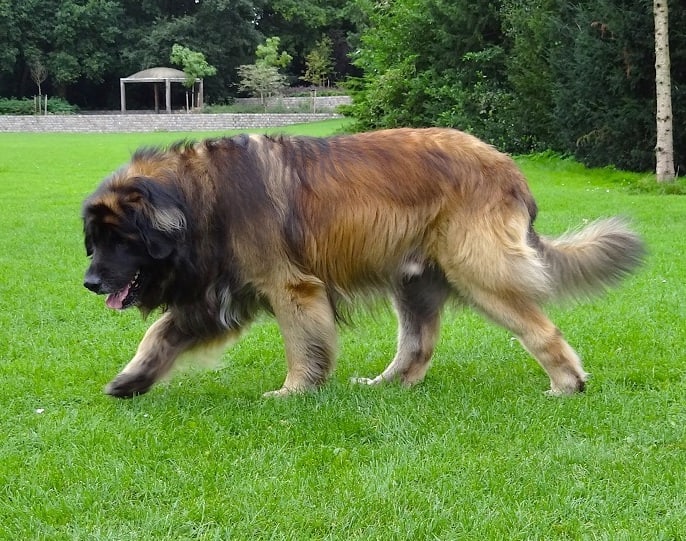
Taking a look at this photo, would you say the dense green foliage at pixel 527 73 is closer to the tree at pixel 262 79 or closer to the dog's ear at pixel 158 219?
the dog's ear at pixel 158 219

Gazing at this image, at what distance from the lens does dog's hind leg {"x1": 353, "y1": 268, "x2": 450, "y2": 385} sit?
17.7 feet

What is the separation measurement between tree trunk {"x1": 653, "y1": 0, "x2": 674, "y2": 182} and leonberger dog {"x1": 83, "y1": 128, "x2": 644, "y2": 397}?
11990mm

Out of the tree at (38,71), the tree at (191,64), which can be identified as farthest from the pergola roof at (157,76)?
the tree at (38,71)

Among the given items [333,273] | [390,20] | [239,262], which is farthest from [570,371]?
[390,20]

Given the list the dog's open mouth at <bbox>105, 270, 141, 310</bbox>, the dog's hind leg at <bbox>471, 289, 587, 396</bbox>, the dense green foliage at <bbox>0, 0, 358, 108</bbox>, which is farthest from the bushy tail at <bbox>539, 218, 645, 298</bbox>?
the dense green foliage at <bbox>0, 0, 358, 108</bbox>

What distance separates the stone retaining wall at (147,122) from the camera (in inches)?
1893

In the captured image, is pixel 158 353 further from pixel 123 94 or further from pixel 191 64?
pixel 123 94

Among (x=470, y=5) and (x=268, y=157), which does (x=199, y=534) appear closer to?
(x=268, y=157)

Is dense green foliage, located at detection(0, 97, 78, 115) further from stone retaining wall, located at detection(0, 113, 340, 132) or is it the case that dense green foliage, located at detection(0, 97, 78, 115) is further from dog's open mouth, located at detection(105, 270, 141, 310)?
dog's open mouth, located at detection(105, 270, 141, 310)

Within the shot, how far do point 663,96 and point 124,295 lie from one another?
1384cm

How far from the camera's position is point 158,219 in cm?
473

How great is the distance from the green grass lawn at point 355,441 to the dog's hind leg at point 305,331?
0.55 feet

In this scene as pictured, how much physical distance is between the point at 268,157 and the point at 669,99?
43.3 feet

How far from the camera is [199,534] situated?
3.23 meters
